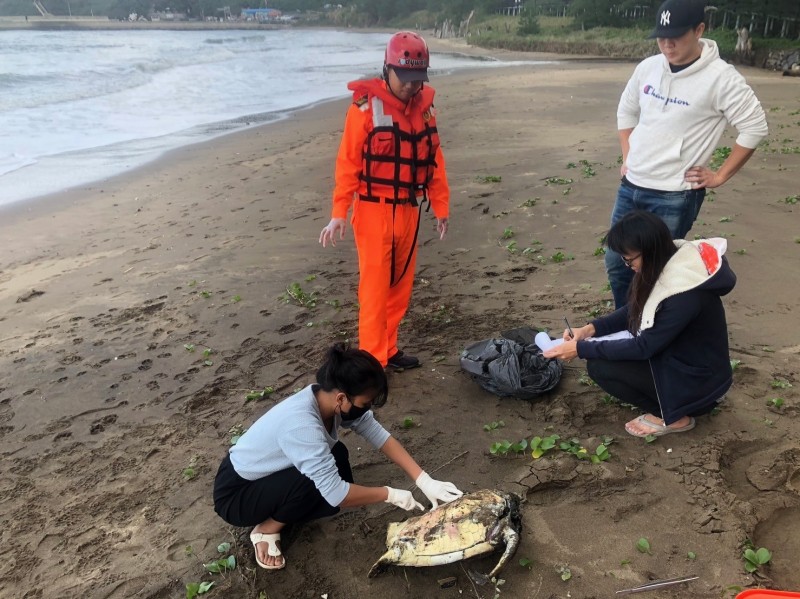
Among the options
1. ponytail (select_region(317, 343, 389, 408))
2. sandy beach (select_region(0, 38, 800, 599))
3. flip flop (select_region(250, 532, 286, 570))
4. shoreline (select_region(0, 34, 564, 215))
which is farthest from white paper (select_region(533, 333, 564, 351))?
shoreline (select_region(0, 34, 564, 215))

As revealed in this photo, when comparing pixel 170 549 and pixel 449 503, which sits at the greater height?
pixel 449 503

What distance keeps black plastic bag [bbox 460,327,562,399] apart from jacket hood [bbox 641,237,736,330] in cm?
83

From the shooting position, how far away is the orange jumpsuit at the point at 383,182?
131 inches

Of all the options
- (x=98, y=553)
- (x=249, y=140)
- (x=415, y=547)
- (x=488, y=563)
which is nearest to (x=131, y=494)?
(x=98, y=553)

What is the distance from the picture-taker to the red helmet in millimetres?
3178

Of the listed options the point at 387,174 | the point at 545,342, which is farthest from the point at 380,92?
the point at 545,342

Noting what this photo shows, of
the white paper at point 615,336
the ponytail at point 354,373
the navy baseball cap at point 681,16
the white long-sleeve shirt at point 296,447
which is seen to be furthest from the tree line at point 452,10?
the white long-sleeve shirt at point 296,447

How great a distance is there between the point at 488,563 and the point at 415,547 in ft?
1.00

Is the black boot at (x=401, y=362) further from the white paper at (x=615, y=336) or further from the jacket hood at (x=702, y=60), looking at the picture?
the jacket hood at (x=702, y=60)

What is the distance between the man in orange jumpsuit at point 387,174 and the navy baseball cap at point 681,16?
3.99 feet

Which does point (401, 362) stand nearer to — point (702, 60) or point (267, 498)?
point (267, 498)

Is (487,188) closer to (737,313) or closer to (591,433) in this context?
(737,313)

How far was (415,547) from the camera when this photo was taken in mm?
2357

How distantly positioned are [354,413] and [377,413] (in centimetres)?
106
